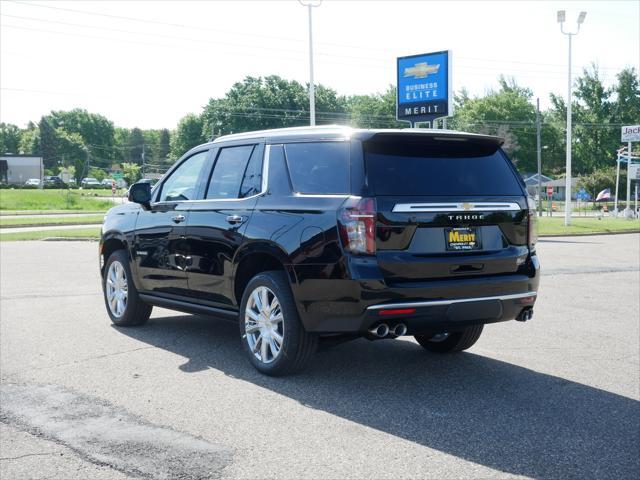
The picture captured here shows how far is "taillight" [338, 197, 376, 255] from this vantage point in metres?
5.10

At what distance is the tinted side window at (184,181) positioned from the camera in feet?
23.2

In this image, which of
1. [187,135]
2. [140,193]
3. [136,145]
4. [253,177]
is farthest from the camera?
[136,145]

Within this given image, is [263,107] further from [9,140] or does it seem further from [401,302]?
[9,140]

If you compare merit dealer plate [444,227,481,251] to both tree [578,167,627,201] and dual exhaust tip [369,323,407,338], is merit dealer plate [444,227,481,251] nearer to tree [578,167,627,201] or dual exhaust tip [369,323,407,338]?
dual exhaust tip [369,323,407,338]

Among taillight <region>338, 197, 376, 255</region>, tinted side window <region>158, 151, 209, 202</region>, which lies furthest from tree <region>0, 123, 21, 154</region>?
taillight <region>338, 197, 376, 255</region>

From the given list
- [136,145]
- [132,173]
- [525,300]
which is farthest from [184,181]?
[136,145]

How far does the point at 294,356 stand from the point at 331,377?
17.3 inches

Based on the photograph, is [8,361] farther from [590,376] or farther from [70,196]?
[70,196]

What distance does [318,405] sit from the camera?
16.9 feet

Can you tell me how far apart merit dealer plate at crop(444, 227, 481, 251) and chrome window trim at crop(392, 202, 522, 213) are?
0.15 m

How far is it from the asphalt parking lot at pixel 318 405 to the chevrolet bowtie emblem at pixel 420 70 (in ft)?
74.2

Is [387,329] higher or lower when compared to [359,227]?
lower

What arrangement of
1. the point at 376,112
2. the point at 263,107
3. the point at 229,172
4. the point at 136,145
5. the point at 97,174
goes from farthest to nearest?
the point at 136,145
the point at 97,174
the point at 376,112
the point at 263,107
the point at 229,172

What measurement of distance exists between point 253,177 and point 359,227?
1.51 metres
